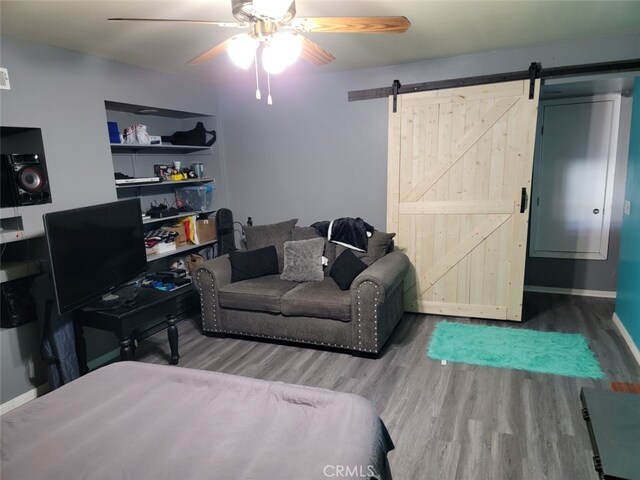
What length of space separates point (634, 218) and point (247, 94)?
399 cm

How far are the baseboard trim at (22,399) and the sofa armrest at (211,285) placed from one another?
1283 millimetres

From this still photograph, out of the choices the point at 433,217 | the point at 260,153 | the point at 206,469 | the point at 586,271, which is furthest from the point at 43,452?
the point at 586,271

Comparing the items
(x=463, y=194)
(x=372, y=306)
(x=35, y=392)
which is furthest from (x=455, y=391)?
(x=35, y=392)

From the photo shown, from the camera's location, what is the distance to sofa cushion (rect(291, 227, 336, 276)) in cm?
379

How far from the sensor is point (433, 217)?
12.5 feet

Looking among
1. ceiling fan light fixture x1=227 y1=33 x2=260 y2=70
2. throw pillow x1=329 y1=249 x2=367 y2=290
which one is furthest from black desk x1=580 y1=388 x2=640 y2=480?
ceiling fan light fixture x1=227 y1=33 x2=260 y2=70

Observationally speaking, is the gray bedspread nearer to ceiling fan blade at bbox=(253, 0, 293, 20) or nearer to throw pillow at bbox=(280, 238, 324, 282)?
ceiling fan blade at bbox=(253, 0, 293, 20)

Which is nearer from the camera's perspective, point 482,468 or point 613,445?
point 613,445

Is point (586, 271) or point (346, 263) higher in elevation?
point (346, 263)

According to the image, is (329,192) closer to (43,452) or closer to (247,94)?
(247,94)

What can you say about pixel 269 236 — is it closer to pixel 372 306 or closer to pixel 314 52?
pixel 372 306

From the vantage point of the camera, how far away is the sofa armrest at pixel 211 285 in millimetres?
3529

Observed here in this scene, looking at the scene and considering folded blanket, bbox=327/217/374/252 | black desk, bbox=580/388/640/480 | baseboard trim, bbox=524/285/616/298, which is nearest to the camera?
black desk, bbox=580/388/640/480

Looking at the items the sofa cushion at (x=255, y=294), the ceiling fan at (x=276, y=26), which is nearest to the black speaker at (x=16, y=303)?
the sofa cushion at (x=255, y=294)
